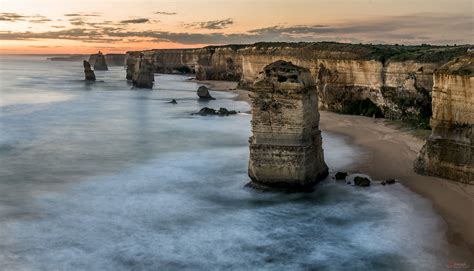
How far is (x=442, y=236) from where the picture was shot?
1488 cm

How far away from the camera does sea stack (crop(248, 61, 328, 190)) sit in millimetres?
18812

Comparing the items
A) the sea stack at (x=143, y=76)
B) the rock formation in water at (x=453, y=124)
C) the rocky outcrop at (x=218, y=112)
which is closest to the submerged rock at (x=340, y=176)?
the rock formation in water at (x=453, y=124)

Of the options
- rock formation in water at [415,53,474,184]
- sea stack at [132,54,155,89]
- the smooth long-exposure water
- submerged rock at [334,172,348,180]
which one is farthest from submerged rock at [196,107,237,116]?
sea stack at [132,54,155,89]

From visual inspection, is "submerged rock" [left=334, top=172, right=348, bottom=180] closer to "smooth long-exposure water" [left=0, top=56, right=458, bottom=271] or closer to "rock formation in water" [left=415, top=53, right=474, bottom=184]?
"smooth long-exposure water" [left=0, top=56, right=458, bottom=271]

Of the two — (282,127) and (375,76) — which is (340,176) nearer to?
(282,127)

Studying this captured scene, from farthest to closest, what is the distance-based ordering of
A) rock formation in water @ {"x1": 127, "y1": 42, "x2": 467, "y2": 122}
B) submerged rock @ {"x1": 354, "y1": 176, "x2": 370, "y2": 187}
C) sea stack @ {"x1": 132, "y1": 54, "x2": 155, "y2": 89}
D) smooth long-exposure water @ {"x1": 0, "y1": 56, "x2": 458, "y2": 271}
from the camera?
1. sea stack @ {"x1": 132, "y1": 54, "x2": 155, "y2": 89}
2. rock formation in water @ {"x1": 127, "y1": 42, "x2": 467, "y2": 122}
3. submerged rock @ {"x1": 354, "y1": 176, "x2": 370, "y2": 187}
4. smooth long-exposure water @ {"x1": 0, "y1": 56, "x2": 458, "y2": 271}

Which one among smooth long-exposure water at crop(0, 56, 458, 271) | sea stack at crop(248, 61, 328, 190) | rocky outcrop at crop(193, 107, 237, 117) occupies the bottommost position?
smooth long-exposure water at crop(0, 56, 458, 271)

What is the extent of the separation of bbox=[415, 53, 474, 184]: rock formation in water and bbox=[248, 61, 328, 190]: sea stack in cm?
521

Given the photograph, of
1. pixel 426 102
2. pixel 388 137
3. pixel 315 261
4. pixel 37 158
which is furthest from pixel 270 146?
pixel 426 102

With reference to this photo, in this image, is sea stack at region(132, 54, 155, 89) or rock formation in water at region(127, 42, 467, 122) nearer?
rock formation in water at region(127, 42, 467, 122)

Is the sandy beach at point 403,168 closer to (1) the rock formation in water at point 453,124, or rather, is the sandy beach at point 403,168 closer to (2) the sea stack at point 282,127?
(1) the rock formation in water at point 453,124

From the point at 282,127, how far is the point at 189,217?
4887 mm

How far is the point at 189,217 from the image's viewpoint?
58.7ft

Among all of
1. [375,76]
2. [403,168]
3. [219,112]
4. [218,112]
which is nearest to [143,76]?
[218,112]
